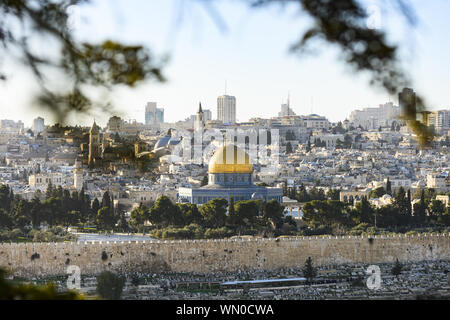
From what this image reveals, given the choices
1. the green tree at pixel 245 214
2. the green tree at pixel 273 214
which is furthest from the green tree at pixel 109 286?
the green tree at pixel 273 214

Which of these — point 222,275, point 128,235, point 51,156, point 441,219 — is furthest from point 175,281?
point 51,156

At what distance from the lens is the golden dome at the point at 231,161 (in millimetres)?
43156

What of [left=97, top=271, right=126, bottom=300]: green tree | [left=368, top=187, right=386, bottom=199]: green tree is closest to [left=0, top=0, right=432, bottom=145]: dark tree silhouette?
[left=97, top=271, right=126, bottom=300]: green tree

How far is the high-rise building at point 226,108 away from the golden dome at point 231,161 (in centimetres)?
6382

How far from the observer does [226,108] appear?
358 ft

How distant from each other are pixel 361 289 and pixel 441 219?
14.5m

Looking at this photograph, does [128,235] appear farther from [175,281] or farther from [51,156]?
[51,156]

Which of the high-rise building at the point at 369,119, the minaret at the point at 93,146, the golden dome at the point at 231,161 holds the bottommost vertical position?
the minaret at the point at 93,146

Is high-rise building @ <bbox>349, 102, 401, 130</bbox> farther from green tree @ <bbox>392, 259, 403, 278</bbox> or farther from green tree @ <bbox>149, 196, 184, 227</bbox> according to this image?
green tree @ <bbox>392, 259, 403, 278</bbox>

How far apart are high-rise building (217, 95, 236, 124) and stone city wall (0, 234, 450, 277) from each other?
270 ft

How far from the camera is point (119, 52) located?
218 inches

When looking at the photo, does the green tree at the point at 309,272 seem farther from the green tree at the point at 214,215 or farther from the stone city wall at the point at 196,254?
the green tree at the point at 214,215

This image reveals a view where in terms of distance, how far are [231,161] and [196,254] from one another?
19353 mm
